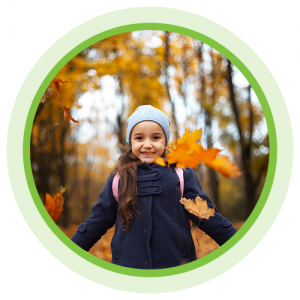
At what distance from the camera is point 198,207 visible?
1271 millimetres

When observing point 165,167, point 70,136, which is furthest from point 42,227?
point 70,136

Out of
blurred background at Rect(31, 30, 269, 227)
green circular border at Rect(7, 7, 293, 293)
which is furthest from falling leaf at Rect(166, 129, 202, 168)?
blurred background at Rect(31, 30, 269, 227)

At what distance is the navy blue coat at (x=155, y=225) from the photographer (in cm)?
124

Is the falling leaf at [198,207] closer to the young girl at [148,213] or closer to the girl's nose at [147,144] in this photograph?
the young girl at [148,213]

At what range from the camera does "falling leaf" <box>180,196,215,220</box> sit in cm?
126

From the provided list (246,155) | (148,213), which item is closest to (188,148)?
(148,213)

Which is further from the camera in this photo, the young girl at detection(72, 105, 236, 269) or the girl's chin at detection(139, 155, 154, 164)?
the girl's chin at detection(139, 155, 154, 164)

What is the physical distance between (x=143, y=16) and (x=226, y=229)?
1.25m

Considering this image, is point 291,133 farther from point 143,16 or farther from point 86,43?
point 86,43

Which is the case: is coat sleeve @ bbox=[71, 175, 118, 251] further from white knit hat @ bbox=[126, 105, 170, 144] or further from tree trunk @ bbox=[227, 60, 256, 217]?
tree trunk @ bbox=[227, 60, 256, 217]

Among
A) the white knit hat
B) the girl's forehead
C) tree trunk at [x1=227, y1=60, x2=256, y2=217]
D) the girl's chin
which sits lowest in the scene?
the girl's chin

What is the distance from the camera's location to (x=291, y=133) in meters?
1.33

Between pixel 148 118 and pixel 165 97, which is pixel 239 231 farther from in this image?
pixel 165 97

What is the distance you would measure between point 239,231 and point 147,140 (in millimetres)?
697
